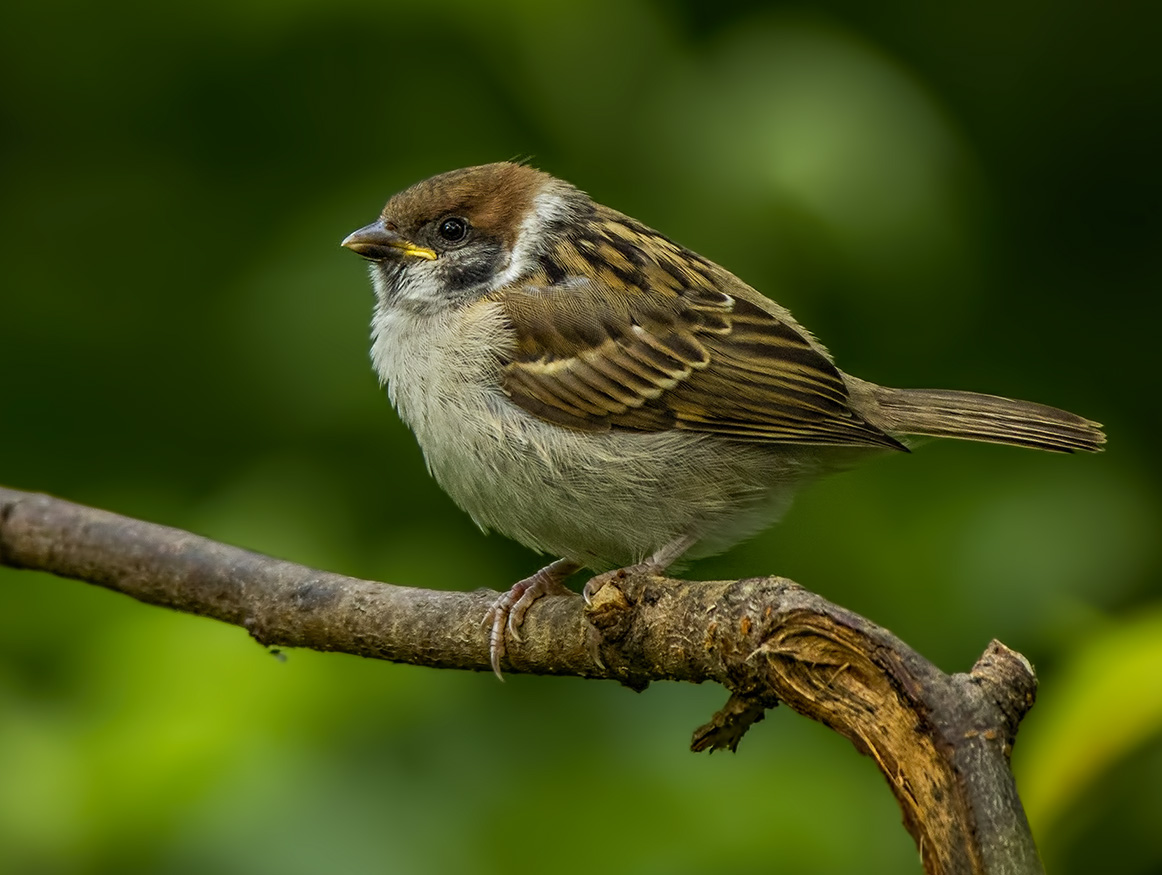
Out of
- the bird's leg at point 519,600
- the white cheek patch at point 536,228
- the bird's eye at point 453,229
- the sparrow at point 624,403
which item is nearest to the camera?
the bird's leg at point 519,600

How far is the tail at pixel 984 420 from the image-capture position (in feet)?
11.1

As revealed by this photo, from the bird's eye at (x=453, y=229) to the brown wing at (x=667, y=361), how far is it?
315 millimetres

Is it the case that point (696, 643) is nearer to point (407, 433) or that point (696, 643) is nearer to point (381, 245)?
point (407, 433)

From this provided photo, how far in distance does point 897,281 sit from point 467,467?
3.85ft

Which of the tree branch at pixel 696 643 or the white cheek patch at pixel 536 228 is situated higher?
the white cheek patch at pixel 536 228

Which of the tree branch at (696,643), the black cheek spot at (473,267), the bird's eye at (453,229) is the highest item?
the bird's eye at (453,229)

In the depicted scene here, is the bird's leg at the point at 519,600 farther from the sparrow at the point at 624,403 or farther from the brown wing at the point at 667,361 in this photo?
the brown wing at the point at 667,361

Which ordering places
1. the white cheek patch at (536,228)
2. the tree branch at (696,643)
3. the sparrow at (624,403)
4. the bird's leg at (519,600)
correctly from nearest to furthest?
the tree branch at (696,643), the bird's leg at (519,600), the sparrow at (624,403), the white cheek patch at (536,228)

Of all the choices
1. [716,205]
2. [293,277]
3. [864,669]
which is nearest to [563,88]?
[716,205]

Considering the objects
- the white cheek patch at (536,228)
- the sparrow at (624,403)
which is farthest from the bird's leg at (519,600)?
the white cheek patch at (536,228)

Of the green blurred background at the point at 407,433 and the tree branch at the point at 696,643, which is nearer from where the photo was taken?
the tree branch at the point at 696,643

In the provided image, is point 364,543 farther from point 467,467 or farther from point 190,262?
point 190,262

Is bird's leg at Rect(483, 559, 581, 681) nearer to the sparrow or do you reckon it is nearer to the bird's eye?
the sparrow

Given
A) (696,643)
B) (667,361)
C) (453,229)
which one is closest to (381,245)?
(453,229)
